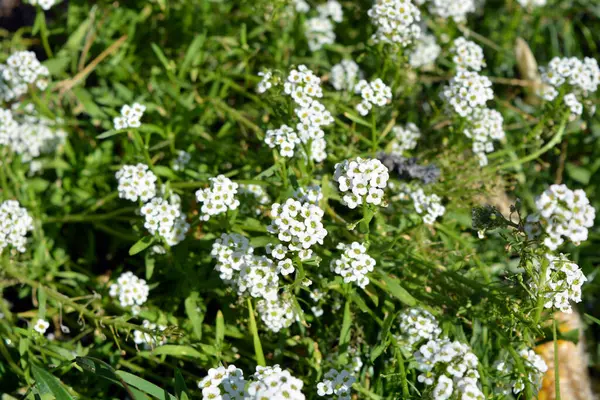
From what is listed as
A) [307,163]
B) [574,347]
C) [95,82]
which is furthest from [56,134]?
[574,347]

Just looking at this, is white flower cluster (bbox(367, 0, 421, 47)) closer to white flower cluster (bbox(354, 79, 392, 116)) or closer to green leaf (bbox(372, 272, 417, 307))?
white flower cluster (bbox(354, 79, 392, 116))

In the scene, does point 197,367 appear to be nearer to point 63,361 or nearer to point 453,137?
point 63,361

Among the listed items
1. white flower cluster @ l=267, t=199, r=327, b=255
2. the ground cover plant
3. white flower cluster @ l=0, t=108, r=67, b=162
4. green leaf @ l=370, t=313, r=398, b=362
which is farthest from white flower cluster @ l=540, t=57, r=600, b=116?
white flower cluster @ l=0, t=108, r=67, b=162

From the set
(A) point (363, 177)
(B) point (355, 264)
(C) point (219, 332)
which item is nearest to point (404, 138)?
(B) point (355, 264)

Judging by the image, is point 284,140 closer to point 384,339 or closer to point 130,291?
point 384,339

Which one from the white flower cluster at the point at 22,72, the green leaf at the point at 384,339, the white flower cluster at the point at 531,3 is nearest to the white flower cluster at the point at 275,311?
the green leaf at the point at 384,339

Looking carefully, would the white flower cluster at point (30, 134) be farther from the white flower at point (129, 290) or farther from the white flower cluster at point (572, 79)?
the white flower cluster at point (572, 79)

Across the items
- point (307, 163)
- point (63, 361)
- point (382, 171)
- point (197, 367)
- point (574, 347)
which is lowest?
point (574, 347)
